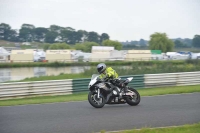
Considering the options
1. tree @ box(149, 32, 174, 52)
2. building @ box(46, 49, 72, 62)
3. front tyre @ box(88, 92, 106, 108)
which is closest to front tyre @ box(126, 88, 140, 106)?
front tyre @ box(88, 92, 106, 108)

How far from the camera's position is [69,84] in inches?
628

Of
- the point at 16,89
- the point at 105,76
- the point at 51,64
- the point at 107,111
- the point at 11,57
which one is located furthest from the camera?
the point at 51,64

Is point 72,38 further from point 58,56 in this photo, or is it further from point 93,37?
point 58,56

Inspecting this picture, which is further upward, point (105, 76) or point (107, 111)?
point (105, 76)

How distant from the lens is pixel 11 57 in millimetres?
33625

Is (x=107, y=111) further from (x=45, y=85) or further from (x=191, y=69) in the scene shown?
(x=191, y=69)

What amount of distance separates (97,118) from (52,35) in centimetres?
3509

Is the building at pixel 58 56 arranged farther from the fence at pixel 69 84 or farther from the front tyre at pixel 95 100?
the front tyre at pixel 95 100

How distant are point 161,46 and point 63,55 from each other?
14.1 m

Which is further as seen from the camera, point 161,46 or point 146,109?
point 161,46

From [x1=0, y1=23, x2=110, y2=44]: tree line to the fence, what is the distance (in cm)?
→ 841

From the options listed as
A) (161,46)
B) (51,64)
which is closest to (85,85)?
(51,64)

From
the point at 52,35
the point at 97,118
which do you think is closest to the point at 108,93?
the point at 97,118

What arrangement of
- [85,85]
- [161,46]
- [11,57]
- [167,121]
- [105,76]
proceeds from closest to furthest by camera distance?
[167,121]
[105,76]
[85,85]
[11,57]
[161,46]
